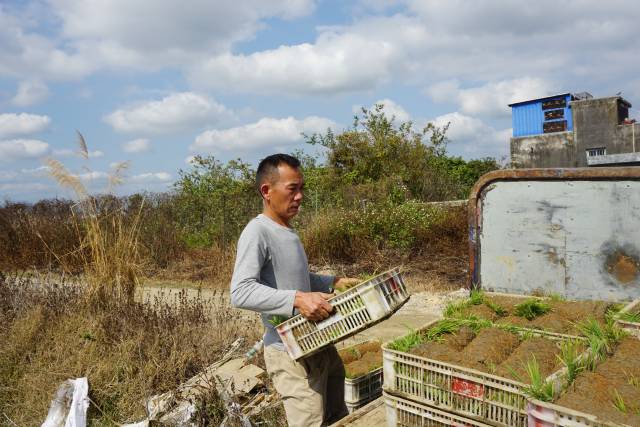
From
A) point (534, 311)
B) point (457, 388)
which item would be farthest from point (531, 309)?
point (457, 388)

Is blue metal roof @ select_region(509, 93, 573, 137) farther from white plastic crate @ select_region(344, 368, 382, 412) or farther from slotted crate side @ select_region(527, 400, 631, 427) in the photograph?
slotted crate side @ select_region(527, 400, 631, 427)

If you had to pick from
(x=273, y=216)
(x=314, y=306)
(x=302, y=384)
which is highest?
(x=273, y=216)

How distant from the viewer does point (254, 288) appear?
8.08ft

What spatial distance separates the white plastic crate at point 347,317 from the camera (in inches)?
91.4

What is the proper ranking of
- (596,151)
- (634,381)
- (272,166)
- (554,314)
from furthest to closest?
(596,151) → (554,314) → (272,166) → (634,381)

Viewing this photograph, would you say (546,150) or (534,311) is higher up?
(546,150)

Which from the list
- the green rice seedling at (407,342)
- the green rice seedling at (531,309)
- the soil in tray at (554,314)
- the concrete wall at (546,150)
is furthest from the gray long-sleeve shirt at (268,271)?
the concrete wall at (546,150)

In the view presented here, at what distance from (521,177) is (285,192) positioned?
261 centimetres

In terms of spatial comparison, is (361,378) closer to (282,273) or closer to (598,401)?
(282,273)

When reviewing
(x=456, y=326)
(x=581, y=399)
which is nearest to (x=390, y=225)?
(x=456, y=326)

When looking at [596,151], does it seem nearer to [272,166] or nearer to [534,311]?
[534,311]

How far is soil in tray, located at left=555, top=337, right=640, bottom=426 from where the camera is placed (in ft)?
5.78

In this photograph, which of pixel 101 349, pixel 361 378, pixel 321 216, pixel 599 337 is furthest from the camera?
pixel 321 216

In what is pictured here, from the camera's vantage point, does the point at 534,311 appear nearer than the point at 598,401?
No
